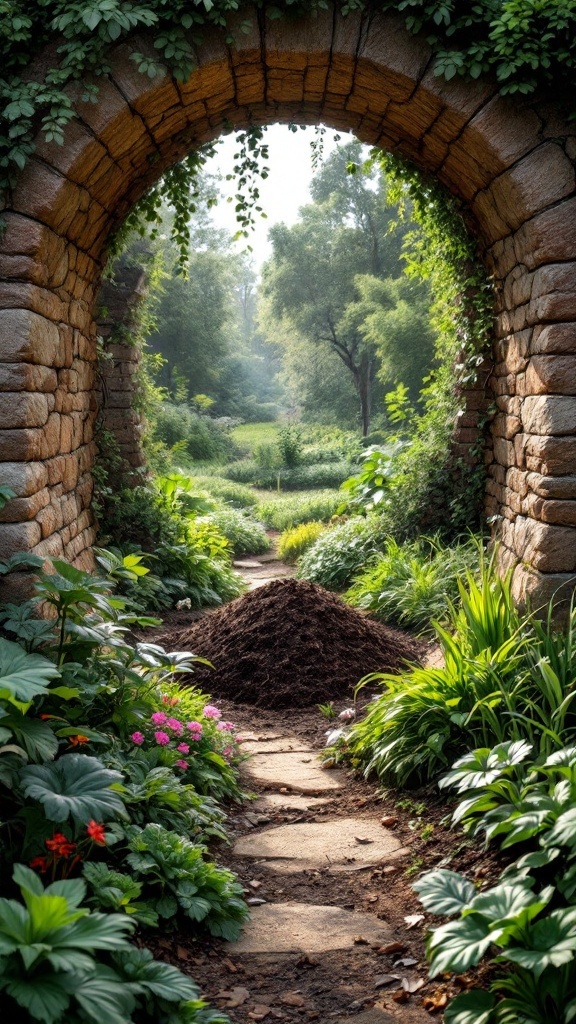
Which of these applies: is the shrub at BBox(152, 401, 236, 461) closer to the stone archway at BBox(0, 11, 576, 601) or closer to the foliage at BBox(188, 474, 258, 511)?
the foliage at BBox(188, 474, 258, 511)

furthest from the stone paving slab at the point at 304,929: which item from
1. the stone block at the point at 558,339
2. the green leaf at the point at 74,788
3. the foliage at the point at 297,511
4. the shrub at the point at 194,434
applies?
the shrub at the point at 194,434

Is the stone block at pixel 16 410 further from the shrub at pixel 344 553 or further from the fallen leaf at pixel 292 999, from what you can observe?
the shrub at pixel 344 553

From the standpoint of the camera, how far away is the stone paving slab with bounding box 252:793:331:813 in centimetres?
365

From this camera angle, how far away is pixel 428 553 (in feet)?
21.1

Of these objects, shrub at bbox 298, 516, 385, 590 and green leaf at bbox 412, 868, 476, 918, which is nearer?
green leaf at bbox 412, 868, 476, 918

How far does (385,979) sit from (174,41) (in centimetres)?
399

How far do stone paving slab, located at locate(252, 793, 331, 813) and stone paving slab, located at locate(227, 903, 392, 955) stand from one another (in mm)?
821

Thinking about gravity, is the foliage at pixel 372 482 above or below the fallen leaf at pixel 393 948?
above

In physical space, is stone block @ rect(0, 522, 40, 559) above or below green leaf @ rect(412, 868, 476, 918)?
above

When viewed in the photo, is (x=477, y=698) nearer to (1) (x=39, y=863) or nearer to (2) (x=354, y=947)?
(2) (x=354, y=947)

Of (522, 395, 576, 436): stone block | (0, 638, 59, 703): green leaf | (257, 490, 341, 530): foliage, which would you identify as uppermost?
(522, 395, 576, 436): stone block

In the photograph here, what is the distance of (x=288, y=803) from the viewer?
3.71m

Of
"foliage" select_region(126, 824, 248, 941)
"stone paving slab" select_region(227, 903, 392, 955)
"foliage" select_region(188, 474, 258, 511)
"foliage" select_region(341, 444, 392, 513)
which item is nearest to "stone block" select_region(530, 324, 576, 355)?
"stone paving slab" select_region(227, 903, 392, 955)

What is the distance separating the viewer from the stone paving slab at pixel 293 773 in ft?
12.7
